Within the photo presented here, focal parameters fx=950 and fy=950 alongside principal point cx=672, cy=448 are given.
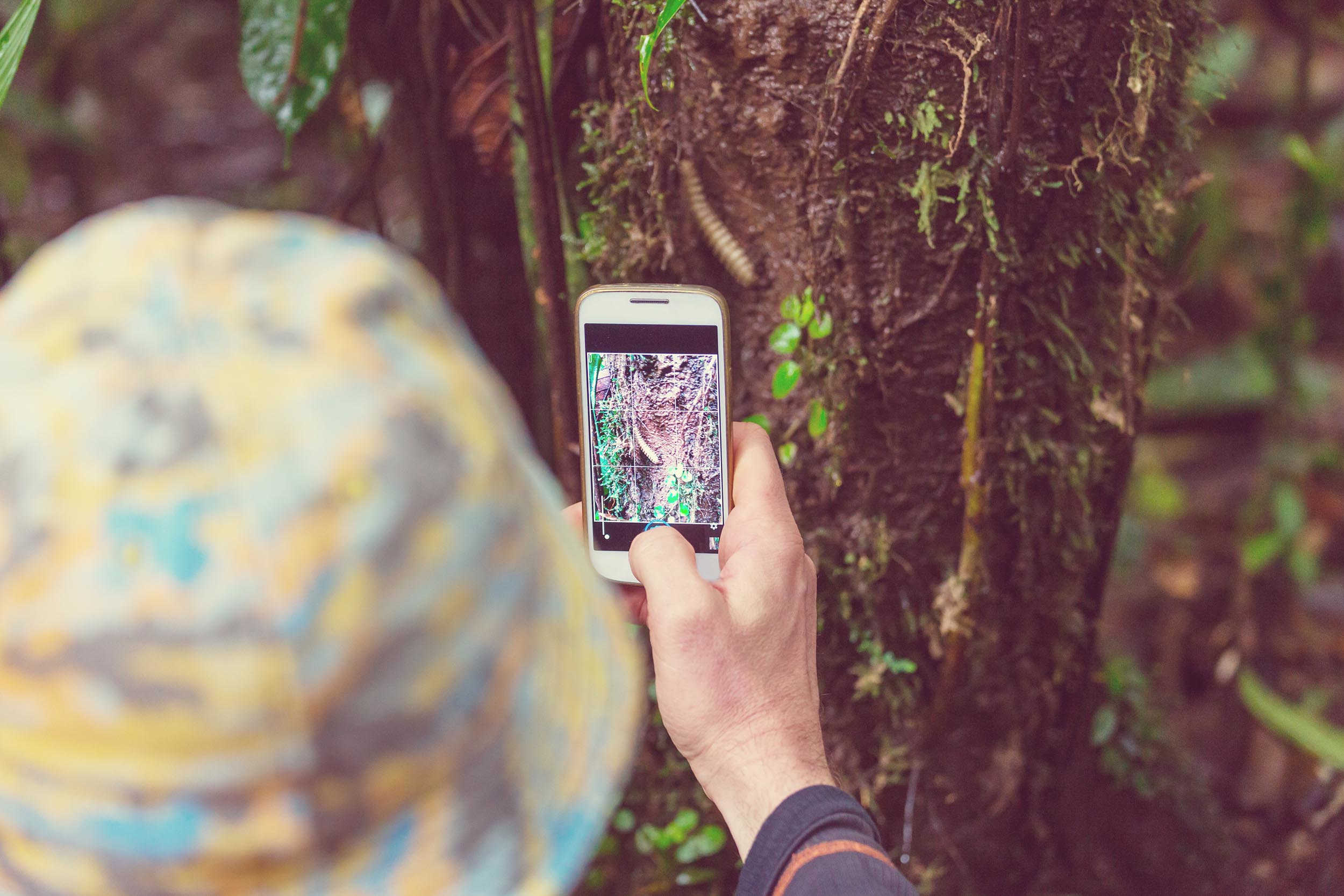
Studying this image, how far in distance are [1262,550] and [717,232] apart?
1794mm

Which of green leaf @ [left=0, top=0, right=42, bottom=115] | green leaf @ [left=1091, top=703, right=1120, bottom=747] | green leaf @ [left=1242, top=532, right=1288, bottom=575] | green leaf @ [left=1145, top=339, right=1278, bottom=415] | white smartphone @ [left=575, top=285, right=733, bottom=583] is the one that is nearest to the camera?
green leaf @ [left=0, top=0, right=42, bottom=115]

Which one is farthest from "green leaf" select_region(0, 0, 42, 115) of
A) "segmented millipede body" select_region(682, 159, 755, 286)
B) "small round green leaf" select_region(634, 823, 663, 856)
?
"small round green leaf" select_region(634, 823, 663, 856)

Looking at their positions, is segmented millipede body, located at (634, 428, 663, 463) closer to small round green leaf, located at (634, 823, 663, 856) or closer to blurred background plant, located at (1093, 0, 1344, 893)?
small round green leaf, located at (634, 823, 663, 856)

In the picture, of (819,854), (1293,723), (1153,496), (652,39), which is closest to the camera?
(819,854)

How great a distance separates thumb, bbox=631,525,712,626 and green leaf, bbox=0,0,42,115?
0.71 m

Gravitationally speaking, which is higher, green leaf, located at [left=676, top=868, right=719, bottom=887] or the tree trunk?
the tree trunk

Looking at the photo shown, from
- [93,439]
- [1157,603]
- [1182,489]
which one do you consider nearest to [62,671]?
[93,439]

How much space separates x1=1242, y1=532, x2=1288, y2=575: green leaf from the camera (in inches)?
86.3

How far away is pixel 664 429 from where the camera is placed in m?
1.00

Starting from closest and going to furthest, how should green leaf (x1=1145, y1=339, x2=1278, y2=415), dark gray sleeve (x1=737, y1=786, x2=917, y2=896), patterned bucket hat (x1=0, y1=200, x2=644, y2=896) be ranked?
patterned bucket hat (x1=0, y1=200, x2=644, y2=896), dark gray sleeve (x1=737, y1=786, x2=917, y2=896), green leaf (x1=1145, y1=339, x2=1278, y2=415)

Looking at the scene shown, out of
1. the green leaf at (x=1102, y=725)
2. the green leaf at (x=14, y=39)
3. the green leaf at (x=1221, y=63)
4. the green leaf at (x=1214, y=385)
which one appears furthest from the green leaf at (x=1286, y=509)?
the green leaf at (x=14, y=39)

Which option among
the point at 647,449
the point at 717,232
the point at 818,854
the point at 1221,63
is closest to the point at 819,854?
the point at 818,854

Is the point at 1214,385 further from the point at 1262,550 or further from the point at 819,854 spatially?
the point at 819,854

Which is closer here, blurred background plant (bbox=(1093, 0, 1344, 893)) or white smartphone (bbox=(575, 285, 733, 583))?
→ white smartphone (bbox=(575, 285, 733, 583))
